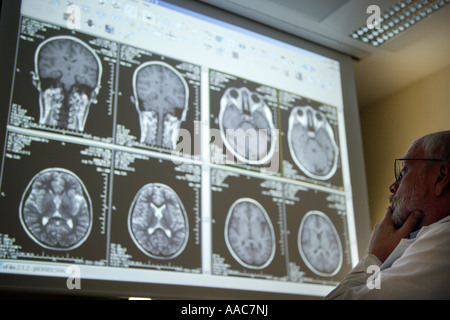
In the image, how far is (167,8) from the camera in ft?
8.22

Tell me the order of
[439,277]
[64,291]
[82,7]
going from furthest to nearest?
[82,7]
[64,291]
[439,277]

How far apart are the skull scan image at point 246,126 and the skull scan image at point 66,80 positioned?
0.62 metres

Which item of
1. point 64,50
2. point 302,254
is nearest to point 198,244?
point 302,254

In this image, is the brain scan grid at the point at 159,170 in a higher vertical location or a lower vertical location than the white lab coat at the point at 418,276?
higher

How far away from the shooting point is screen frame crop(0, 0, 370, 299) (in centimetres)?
186

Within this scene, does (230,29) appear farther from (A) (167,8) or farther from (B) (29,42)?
(B) (29,42)

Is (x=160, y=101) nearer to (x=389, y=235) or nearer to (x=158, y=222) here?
(x=158, y=222)

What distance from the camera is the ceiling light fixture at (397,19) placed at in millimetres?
2773

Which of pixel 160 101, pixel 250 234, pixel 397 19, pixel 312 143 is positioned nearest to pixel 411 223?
pixel 250 234

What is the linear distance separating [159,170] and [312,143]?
937mm

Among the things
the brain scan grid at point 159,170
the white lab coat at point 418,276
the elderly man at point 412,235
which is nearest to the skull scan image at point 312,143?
the brain scan grid at point 159,170

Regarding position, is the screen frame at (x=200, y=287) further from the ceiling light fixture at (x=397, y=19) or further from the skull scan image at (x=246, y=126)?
the skull scan image at (x=246, y=126)

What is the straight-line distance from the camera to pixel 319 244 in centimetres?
264
